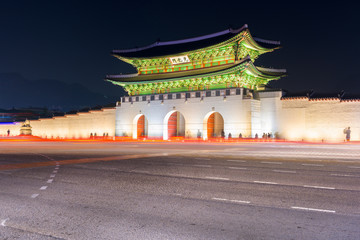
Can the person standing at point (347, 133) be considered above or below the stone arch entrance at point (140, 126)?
below

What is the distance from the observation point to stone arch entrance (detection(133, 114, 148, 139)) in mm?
46562

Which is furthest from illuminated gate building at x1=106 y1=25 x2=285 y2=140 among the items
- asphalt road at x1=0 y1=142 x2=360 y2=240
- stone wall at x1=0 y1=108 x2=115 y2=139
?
asphalt road at x1=0 y1=142 x2=360 y2=240

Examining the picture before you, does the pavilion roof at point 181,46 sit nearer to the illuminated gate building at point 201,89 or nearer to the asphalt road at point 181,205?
the illuminated gate building at point 201,89

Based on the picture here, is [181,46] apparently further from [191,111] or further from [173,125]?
[173,125]

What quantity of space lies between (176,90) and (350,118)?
2148cm

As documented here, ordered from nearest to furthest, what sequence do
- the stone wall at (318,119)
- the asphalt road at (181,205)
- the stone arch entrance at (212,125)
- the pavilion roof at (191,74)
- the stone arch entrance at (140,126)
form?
the asphalt road at (181,205) < the stone wall at (318,119) < the pavilion roof at (191,74) < the stone arch entrance at (212,125) < the stone arch entrance at (140,126)

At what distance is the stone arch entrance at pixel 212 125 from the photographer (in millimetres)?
40353

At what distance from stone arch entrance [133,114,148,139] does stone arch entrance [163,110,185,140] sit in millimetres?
4809

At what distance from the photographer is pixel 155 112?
146 feet

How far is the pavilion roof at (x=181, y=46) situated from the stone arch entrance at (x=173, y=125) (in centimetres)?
882

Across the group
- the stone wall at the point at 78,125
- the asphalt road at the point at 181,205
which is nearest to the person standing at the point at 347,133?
the asphalt road at the point at 181,205

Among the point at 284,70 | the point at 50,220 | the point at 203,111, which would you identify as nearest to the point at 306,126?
the point at 284,70

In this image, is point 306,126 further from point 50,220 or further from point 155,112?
point 50,220

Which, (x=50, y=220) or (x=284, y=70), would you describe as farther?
(x=284, y=70)
